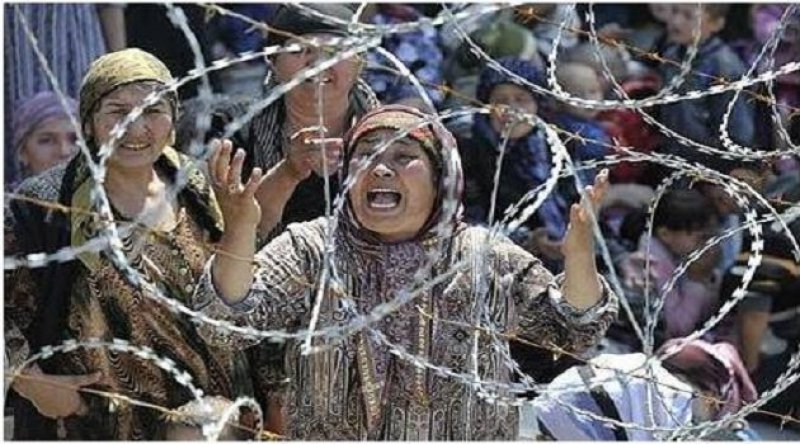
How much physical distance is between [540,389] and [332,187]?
95 cm

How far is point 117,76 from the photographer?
4930 mm

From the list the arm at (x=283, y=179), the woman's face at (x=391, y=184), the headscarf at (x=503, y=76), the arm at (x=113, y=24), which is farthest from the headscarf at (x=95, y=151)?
the headscarf at (x=503, y=76)

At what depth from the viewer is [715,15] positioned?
7.18 metres

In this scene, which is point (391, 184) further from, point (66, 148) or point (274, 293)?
point (66, 148)

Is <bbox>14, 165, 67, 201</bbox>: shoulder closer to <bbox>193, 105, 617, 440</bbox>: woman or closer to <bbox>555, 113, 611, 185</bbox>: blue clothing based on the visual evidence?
<bbox>193, 105, 617, 440</bbox>: woman

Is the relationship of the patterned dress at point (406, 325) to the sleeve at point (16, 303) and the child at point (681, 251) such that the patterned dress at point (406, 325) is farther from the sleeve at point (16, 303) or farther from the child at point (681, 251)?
the child at point (681, 251)

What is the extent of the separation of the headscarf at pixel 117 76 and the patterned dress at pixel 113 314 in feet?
0.61

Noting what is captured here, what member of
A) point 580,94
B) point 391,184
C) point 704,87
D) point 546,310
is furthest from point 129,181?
point 704,87

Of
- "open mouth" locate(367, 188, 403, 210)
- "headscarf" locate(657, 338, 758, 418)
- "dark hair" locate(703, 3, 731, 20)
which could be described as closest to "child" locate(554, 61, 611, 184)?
"dark hair" locate(703, 3, 731, 20)

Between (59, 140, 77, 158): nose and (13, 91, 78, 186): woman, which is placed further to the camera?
(13, 91, 78, 186): woman

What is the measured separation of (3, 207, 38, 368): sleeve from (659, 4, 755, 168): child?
7.40ft

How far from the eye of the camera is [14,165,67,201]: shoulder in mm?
5055

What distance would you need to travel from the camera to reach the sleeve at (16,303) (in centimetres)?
507

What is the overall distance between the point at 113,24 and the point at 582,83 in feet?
5.20
